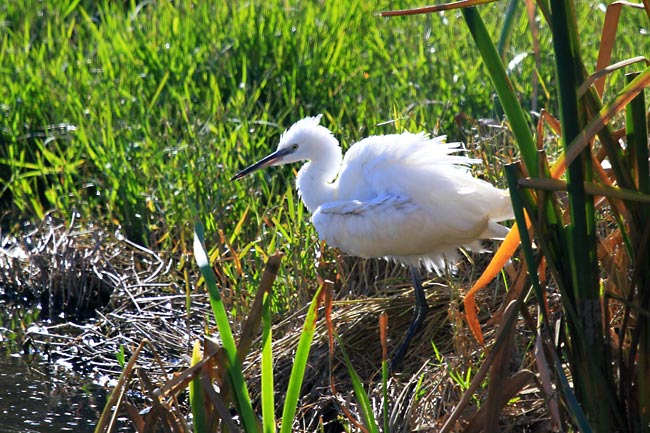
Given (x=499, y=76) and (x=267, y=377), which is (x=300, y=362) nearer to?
(x=267, y=377)

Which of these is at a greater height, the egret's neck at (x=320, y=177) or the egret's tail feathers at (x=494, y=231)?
the egret's neck at (x=320, y=177)

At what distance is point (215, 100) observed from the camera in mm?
5195

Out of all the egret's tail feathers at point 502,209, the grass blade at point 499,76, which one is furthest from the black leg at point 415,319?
Answer: the grass blade at point 499,76

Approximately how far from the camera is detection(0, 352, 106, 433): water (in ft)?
11.0

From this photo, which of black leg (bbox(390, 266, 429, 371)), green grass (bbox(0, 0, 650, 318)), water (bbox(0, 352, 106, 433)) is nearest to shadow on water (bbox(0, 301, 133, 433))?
water (bbox(0, 352, 106, 433))

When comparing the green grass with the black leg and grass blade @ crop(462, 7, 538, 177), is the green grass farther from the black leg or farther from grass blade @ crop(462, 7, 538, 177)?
grass blade @ crop(462, 7, 538, 177)

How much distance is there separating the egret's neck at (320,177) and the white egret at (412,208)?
0.18 metres

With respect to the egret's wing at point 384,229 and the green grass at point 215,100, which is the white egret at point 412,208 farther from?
the green grass at point 215,100

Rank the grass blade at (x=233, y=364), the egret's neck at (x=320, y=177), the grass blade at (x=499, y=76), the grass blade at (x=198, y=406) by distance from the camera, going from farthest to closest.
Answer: the egret's neck at (x=320, y=177) < the grass blade at (x=198, y=406) < the grass blade at (x=233, y=364) < the grass blade at (x=499, y=76)

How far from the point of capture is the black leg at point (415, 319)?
352 cm

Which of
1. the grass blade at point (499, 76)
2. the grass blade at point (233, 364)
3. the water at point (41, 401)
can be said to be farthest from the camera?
the water at point (41, 401)

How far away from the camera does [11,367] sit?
391 cm

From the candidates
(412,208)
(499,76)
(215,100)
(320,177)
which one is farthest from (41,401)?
(499,76)

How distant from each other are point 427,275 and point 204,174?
3.94ft
